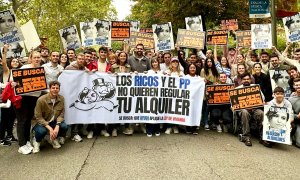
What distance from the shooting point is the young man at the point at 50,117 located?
21.5 feet

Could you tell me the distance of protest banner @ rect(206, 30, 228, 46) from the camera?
34.9 feet

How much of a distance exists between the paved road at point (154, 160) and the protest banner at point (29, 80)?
1.26 meters

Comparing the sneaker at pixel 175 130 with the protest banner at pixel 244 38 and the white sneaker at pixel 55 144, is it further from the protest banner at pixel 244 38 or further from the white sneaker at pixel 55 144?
the protest banner at pixel 244 38

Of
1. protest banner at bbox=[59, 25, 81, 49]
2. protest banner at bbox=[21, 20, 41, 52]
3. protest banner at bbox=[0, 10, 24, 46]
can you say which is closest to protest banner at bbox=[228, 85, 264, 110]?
protest banner at bbox=[21, 20, 41, 52]

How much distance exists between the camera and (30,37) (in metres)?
8.74

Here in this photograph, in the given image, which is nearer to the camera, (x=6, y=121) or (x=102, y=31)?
(x=6, y=121)

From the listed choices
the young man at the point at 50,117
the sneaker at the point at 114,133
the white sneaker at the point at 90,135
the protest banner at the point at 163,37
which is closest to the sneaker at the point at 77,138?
the white sneaker at the point at 90,135

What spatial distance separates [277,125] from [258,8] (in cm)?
679

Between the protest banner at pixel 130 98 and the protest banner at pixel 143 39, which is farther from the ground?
the protest banner at pixel 143 39

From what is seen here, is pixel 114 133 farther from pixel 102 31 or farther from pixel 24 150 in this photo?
pixel 102 31

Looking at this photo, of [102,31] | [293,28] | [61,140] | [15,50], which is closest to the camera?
[61,140]

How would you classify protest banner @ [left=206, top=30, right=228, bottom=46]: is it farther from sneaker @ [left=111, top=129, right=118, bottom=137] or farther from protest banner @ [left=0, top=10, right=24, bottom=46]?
protest banner @ [left=0, top=10, right=24, bottom=46]

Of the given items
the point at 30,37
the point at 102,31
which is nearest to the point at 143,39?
the point at 102,31

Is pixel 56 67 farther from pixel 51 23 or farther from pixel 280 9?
pixel 51 23
